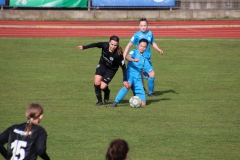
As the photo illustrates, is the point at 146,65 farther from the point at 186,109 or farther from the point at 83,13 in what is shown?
the point at 83,13

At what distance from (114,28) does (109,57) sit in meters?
15.4

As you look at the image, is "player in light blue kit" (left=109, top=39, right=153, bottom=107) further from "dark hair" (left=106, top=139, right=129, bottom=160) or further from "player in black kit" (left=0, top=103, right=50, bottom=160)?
"dark hair" (left=106, top=139, right=129, bottom=160)

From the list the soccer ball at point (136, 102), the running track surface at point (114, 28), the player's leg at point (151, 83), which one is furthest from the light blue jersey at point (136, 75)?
the running track surface at point (114, 28)

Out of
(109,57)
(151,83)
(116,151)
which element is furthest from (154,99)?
(116,151)

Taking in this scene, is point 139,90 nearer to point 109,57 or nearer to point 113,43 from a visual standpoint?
point 109,57

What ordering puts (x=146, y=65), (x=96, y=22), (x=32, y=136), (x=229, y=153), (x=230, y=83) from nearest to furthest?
(x=32, y=136) < (x=229, y=153) < (x=146, y=65) < (x=230, y=83) < (x=96, y=22)

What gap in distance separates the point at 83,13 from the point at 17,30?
16.1 feet

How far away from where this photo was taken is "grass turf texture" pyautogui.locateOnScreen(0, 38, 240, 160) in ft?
34.3

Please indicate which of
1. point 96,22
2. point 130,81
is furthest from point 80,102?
point 96,22

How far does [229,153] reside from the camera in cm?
1001

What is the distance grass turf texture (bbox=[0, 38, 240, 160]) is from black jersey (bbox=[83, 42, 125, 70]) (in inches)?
42.3

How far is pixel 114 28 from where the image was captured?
94.6ft

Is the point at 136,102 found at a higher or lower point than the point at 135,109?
higher

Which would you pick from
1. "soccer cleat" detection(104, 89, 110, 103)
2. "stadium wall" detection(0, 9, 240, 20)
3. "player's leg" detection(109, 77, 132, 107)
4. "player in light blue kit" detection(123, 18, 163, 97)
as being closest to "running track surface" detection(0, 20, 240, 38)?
"stadium wall" detection(0, 9, 240, 20)
